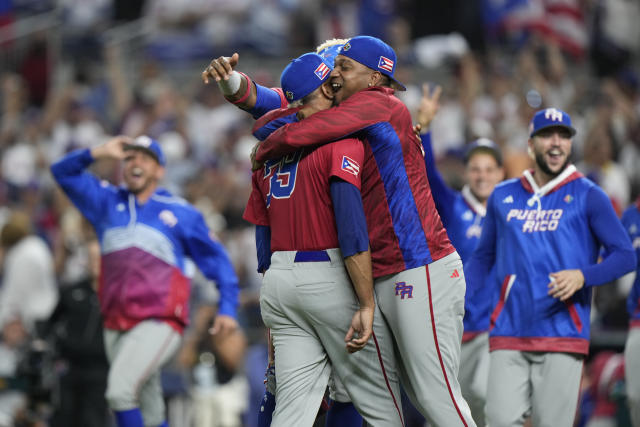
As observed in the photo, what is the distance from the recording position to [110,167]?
15.7 meters

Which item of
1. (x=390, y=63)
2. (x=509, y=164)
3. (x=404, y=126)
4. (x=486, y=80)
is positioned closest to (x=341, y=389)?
(x=404, y=126)

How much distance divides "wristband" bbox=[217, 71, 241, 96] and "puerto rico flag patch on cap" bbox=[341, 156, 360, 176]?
89cm

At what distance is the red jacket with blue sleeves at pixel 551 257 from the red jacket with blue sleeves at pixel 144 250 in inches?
97.0

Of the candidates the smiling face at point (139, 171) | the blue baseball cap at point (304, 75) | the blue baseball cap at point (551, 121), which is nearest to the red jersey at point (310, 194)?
the blue baseball cap at point (304, 75)

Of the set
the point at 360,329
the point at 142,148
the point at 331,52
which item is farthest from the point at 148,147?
the point at 360,329

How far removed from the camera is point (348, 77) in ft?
18.2

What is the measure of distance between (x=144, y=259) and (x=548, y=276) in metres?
3.37

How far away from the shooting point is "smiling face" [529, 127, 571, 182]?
6.73 metres

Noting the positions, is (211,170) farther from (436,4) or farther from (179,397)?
(436,4)

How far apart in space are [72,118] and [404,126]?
12415 mm

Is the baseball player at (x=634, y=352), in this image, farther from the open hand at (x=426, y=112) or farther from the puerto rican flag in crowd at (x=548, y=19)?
the puerto rican flag in crowd at (x=548, y=19)

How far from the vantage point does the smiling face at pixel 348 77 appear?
5516 millimetres

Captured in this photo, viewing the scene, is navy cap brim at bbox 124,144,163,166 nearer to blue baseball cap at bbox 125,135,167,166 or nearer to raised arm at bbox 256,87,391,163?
blue baseball cap at bbox 125,135,167,166

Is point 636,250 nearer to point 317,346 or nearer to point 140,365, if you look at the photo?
point 317,346
